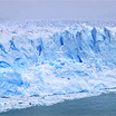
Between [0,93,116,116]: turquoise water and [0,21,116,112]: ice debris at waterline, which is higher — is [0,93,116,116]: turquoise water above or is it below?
below

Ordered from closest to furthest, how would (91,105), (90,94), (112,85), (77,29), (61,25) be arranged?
(91,105) → (90,94) → (112,85) → (77,29) → (61,25)

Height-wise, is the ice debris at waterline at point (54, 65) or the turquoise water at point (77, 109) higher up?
the ice debris at waterline at point (54, 65)

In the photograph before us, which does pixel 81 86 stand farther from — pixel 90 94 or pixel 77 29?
pixel 77 29

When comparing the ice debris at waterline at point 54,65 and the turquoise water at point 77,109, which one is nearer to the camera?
the turquoise water at point 77,109

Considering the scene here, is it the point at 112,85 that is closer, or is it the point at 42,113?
the point at 42,113

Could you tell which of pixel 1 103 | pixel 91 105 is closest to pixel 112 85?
→ pixel 91 105
